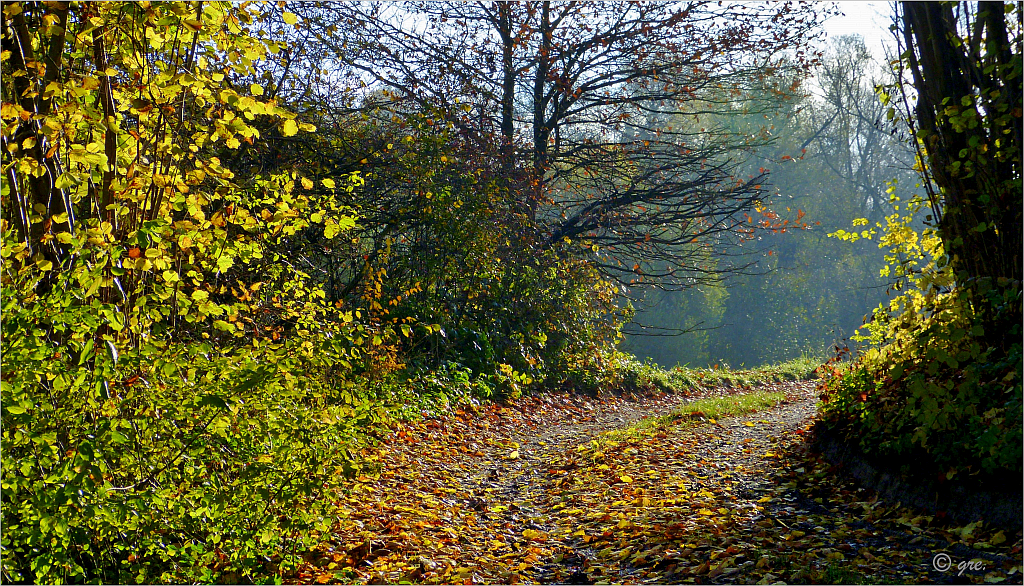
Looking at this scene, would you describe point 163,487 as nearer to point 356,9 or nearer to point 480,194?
point 480,194

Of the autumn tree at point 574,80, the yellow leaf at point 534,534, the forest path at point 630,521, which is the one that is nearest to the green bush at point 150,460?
the forest path at point 630,521

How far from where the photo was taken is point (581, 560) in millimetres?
3973

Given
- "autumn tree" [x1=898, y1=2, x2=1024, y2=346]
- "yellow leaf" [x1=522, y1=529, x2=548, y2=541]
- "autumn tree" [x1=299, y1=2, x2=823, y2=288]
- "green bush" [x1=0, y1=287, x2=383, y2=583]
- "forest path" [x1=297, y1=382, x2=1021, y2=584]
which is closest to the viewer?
"green bush" [x1=0, y1=287, x2=383, y2=583]

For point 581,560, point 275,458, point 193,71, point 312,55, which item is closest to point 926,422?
point 581,560

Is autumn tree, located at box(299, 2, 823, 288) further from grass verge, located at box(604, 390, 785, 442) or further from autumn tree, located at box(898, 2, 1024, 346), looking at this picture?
autumn tree, located at box(898, 2, 1024, 346)

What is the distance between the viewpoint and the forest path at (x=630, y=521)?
11.6 ft

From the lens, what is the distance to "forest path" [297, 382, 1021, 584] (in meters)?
3.54

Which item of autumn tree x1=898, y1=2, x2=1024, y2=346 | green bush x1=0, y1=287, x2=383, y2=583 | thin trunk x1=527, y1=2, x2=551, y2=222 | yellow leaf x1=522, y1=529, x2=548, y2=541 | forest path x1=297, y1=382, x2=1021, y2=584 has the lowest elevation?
yellow leaf x1=522, y1=529, x2=548, y2=541

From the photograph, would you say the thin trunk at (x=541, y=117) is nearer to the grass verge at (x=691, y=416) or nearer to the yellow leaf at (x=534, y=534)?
the grass verge at (x=691, y=416)

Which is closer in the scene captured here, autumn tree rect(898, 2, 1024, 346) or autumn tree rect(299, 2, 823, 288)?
autumn tree rect(898, 2, 1024, 346)

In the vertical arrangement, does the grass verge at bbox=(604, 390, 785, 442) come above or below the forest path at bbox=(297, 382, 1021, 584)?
below

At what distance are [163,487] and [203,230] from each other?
1.24 m

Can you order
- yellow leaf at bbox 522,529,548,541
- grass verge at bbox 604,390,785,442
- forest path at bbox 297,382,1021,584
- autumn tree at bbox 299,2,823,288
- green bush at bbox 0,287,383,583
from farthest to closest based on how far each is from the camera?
autumn tree at bbox 299,2,823,288 → grass verge at bbox 604,390,785,442 → yellow leaf at bbox 522,529,548,541 → forest path at bbox 297,382,1021,584 → green bush at bbox 0,287,383,583

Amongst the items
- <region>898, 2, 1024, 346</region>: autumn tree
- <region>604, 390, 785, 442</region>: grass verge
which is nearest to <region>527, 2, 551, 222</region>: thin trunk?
<region>604, 390, 785, 442</region>: grass verge
